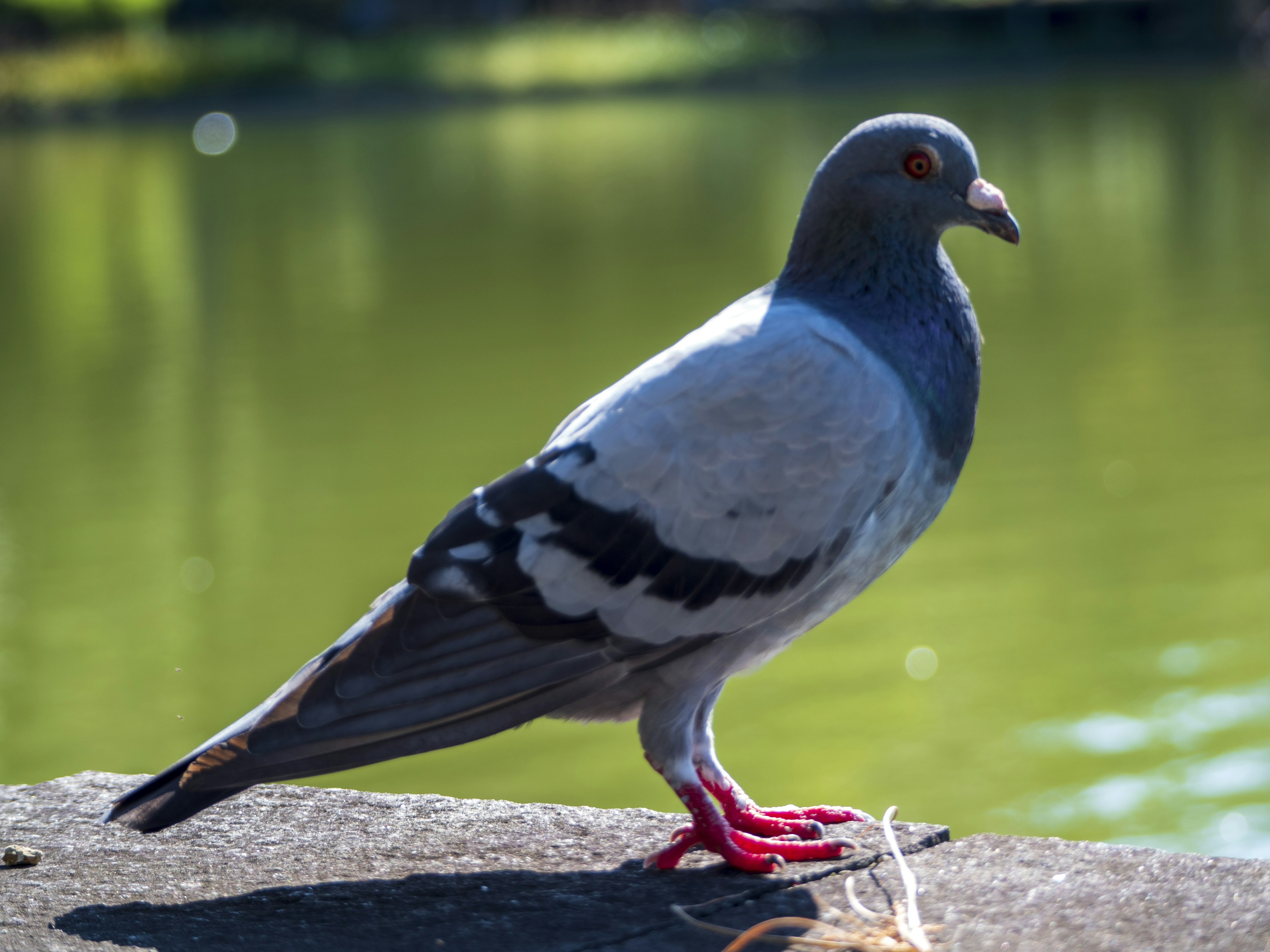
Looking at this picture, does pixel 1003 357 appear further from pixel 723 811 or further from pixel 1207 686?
pixel 723 811

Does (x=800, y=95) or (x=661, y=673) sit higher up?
(x=800, y=95)

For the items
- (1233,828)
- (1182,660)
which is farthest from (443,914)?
(1182,660)

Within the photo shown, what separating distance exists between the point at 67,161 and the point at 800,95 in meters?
18.0

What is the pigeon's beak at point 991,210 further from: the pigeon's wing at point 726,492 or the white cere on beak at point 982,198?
the pigeon's wing at point 726,492

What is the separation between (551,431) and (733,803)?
7.17 meters

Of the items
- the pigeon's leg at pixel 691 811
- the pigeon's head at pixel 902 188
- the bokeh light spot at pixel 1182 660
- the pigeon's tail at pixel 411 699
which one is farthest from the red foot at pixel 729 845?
the bokeh light spot at pixel 1182 660

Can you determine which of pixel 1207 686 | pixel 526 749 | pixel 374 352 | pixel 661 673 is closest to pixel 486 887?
pixel 661 673

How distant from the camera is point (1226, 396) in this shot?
Result: 10.3 metres

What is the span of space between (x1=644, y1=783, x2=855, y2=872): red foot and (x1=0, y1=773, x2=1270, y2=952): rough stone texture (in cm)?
3

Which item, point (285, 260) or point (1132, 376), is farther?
point (285, 260)

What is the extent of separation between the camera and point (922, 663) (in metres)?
6.82

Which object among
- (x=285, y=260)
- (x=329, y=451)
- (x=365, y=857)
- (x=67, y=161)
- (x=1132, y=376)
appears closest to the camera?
(x=365, y=857)

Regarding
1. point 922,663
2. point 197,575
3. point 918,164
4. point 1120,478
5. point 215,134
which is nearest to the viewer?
point 918,164

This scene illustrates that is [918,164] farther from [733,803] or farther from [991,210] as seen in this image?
[733,803]
